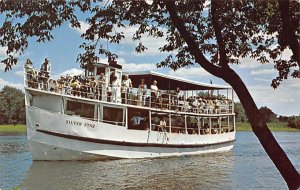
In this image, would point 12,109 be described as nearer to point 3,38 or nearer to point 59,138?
point 59,138

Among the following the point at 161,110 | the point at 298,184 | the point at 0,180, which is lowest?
the point at 0,180

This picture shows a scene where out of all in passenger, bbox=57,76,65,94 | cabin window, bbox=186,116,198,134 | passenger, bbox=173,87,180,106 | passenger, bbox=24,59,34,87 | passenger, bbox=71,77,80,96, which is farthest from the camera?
cabin window, bbox=186,116,198,134

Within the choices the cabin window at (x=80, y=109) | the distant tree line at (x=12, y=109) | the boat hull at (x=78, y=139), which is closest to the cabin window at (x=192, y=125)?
the boat hull at (x=78, y=139)

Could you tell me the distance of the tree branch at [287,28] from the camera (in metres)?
6.97

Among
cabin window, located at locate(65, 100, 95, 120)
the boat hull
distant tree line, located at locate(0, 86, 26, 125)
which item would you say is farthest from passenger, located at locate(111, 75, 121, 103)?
distant tree line, located at locate(0, 86, 26, 125)

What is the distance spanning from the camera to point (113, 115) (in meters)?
24.2

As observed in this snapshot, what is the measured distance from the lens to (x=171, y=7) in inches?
280

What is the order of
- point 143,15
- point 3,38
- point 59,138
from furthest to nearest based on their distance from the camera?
point 59,138
point 143,15
point 3,38

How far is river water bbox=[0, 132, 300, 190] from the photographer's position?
626 inches

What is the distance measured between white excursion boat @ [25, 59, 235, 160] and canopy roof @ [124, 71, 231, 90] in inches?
2.4

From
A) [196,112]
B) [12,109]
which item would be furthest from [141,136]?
[12,109]

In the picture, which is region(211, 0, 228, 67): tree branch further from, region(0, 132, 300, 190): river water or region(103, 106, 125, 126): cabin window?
region(103, 106, 125, 126): cabin window

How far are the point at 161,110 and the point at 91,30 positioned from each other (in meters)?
19.2

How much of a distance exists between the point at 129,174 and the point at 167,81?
1119 centimetres
